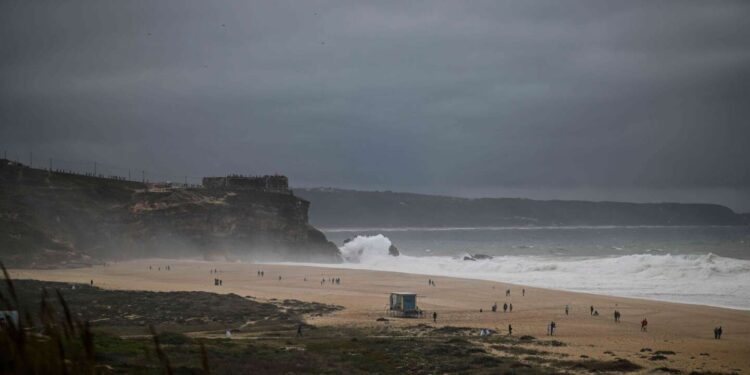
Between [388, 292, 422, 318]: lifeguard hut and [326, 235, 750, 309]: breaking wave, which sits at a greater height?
[326, 235, 750, 309]: breaking wave

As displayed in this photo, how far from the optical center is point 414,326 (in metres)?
36.6

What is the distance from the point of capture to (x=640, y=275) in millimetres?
64062

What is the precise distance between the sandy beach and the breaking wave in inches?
178

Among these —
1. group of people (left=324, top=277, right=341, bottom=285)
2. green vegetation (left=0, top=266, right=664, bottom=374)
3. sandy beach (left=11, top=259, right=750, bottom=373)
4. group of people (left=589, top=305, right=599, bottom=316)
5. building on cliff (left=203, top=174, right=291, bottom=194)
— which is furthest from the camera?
building on cliff (left=203, top=174, right=291, bottom=194)

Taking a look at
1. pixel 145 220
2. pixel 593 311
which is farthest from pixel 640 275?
pixel 145 220

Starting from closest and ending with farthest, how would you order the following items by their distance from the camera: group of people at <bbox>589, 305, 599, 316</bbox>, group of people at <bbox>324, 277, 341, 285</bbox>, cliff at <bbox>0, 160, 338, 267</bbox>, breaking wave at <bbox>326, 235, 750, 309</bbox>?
group of people at <bbox>589, 305, 599, 316</bbox>
breaking wave at <bbox>326, 235, 750, 309</bbox>
group of people at <bbox>324, 277, 341, 285</bbox>
cliff at <bbox>0, 160, 338, 267</bbox>

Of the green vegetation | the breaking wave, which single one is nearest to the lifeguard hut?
the green vegetation

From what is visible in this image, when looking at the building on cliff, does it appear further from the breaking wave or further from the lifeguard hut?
the lifeguard hut

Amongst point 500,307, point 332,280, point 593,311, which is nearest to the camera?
point 593,311

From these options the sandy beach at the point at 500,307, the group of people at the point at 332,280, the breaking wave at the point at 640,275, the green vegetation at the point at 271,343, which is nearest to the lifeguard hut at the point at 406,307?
the sandy beach at the point at 500,307

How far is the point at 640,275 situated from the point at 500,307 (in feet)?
80.5

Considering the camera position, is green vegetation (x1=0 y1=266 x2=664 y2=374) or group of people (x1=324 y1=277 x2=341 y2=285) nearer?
green vegetation (x1=0 y1=266 x2=664 y2=374)

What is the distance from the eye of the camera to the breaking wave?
51.6m

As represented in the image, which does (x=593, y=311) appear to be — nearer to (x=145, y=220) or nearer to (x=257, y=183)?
(x=145, y=220)
